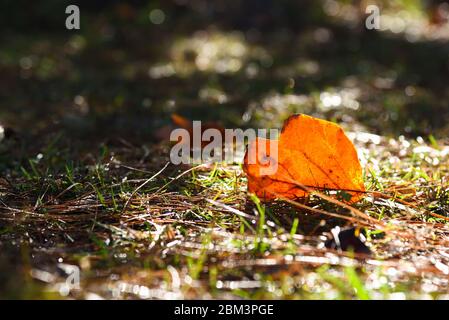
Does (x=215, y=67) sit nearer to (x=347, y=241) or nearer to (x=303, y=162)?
(x=303, y=162)

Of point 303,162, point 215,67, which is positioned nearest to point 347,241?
point 303,162

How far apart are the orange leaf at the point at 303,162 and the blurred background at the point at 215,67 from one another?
4.40 ft

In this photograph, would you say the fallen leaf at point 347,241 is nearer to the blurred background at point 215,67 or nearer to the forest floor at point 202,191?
the forest floor at point 202,191

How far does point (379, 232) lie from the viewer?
163 cm

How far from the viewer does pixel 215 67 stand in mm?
5141

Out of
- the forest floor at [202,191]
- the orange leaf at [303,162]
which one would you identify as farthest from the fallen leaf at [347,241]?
the orange leaf at [303,162]

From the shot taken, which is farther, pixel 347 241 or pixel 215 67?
pixel 215 67

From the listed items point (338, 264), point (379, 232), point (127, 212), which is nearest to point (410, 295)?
point (338, 264)

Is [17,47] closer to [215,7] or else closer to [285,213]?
[215,7]

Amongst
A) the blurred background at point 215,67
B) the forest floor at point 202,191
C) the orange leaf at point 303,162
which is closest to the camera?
the forest floor at point 202,191

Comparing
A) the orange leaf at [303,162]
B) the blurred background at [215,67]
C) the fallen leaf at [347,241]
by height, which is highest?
the blurred background at [215,67]

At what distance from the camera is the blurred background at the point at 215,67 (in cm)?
350

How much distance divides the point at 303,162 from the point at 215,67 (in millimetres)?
3404

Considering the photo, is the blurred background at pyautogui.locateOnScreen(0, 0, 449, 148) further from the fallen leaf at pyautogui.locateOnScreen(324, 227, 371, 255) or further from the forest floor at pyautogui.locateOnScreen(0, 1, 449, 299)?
the fallen leaf at pyautogui.locateOnScreen(324, 227, 371, 255)
